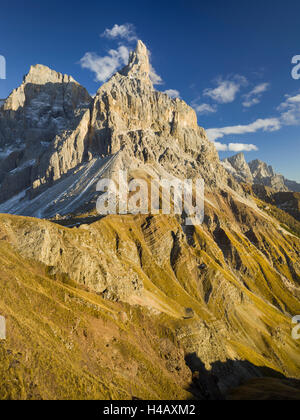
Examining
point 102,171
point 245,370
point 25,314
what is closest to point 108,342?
point 25,314

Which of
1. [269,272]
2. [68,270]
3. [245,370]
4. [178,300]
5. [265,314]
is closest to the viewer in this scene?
[68,270]

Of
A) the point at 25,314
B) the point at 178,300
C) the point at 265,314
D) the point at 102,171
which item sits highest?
the point at 102,171

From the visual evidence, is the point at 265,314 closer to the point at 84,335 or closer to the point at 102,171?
the point at 84,335

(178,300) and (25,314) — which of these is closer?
(25,314)

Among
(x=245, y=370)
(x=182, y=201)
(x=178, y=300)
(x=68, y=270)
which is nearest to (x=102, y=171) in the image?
(x=182, y=201)

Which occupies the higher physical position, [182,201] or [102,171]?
[102,171]

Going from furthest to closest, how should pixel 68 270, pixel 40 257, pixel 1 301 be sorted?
pixel 68 270 < pixel 40 257 < pixel 1 301

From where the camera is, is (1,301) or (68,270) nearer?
(1,301)

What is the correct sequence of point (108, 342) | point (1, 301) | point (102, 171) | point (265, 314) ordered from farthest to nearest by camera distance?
point (102, 171)
point (265, 314)
point (108, 342)
point (1, 301)

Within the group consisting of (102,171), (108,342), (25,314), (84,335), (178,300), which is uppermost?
(102,171)

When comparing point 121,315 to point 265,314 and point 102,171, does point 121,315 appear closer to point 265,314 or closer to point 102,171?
point 265,314
